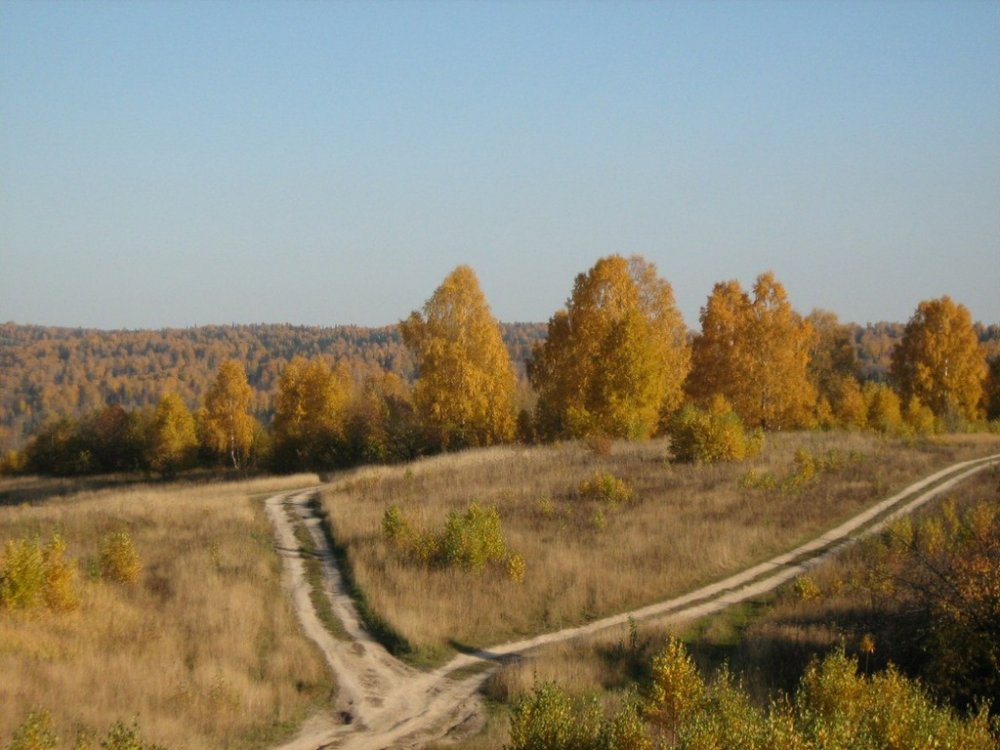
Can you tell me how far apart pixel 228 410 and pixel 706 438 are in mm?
42347

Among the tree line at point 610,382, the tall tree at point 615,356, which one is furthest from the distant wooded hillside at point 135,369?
the tall tree at point 615,356

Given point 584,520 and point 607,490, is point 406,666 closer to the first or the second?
point 584,520

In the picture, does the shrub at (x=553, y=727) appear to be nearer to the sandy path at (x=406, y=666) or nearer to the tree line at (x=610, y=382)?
the sandy path at (x=406, y=666)

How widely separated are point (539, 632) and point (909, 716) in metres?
9.74

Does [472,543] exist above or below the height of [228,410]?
below

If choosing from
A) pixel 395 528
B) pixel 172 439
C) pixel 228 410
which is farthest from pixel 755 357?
pixel 172 439

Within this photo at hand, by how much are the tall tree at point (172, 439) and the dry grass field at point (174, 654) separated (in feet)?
158

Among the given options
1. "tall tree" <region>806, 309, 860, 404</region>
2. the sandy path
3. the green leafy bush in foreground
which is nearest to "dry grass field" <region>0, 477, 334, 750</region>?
the sandy path

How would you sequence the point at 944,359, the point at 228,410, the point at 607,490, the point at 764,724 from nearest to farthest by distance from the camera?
the point at 764,724, the point at 607,490, the point at 944,359, the point at 228,410

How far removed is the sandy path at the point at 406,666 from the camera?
39.2 feet

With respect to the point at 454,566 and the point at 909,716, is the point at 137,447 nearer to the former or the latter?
the point at 454,566

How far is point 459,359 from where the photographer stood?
44438 mm

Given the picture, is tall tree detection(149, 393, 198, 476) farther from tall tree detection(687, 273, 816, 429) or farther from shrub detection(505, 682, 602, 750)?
shrub detection(505, 682, 602, 750)

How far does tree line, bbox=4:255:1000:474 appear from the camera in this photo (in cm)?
4122
